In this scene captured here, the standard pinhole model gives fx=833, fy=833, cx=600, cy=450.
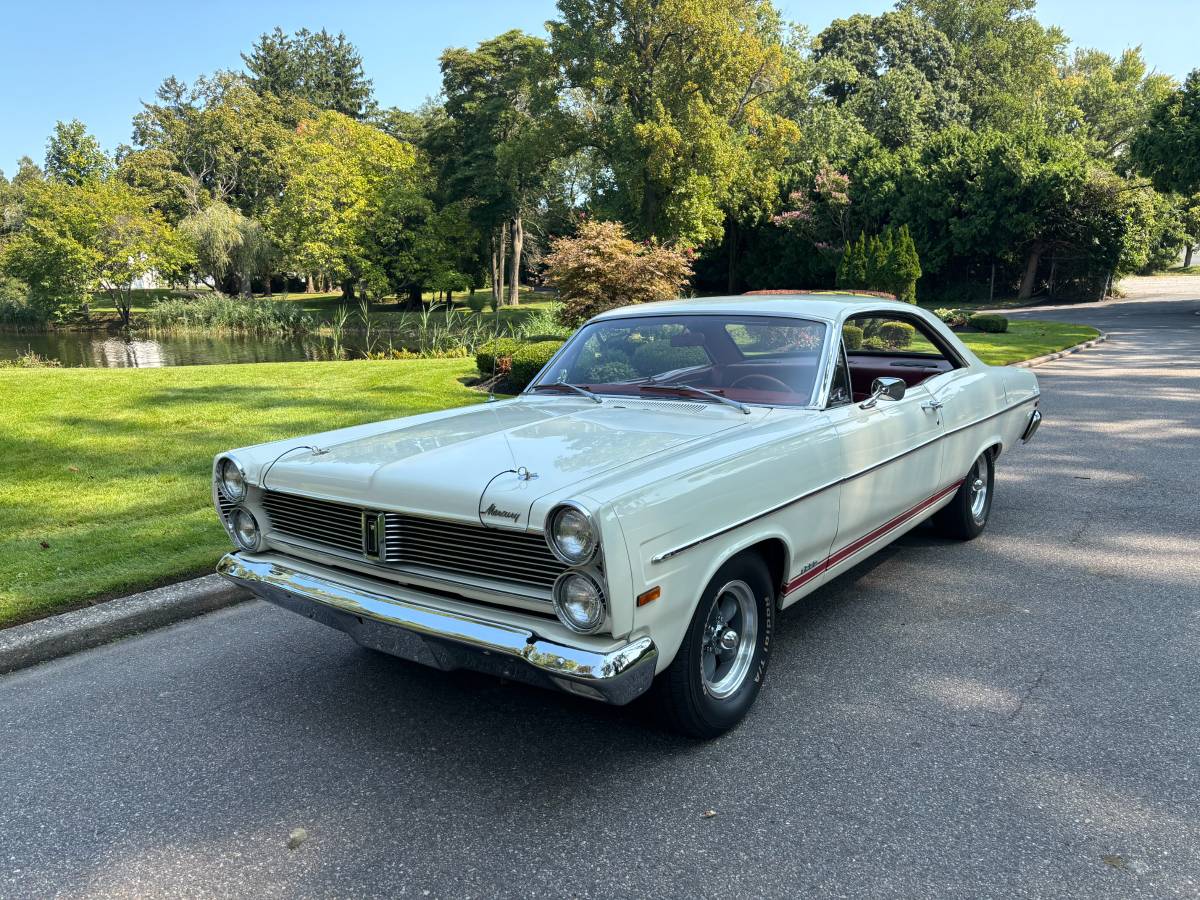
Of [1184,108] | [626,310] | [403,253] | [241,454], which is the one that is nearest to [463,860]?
[241,454]

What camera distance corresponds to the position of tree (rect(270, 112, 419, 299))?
40000mm

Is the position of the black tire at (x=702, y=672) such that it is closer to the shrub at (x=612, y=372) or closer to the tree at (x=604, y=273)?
the shrub at (x=612, y=372)

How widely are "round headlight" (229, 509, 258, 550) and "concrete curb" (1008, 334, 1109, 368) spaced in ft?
43.3

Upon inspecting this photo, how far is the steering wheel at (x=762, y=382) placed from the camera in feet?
12.8

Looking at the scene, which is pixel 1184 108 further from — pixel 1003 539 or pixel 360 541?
pixel 360 541

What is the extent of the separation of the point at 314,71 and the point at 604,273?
71.2 metres

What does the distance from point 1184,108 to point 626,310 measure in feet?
98.5

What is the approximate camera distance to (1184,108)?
86.2 feet

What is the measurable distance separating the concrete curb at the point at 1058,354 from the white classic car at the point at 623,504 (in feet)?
36.9

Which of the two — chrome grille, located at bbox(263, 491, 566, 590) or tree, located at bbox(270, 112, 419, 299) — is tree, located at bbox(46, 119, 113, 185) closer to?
tree, located at bbox(270, 112, 419, 299)

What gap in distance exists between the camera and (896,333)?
5.44 metres

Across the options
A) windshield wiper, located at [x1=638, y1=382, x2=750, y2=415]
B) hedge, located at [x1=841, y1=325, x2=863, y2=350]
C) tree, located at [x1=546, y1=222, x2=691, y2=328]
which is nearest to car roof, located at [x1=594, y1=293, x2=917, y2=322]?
hedge, located at [x1=841, y1=325, x2=863, y2=350]

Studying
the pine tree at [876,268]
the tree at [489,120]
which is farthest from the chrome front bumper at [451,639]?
the tree at [489,120]

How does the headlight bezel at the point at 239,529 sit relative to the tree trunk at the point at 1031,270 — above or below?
below
